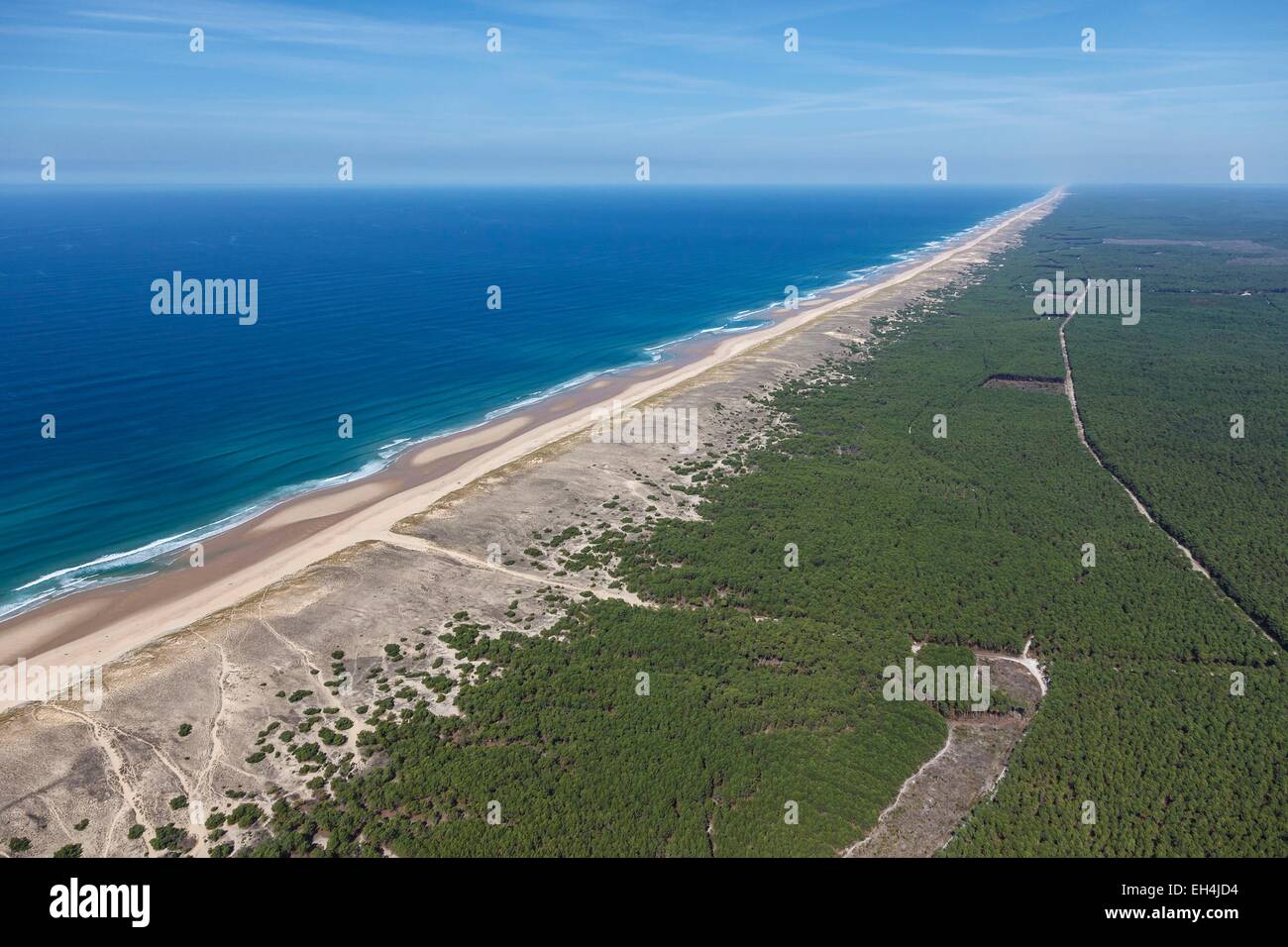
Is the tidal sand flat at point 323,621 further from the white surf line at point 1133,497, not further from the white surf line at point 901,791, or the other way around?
the white surf line at point 1133,497

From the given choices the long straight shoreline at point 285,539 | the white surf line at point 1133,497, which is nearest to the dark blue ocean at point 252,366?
the long straight shoreline at point 285,539

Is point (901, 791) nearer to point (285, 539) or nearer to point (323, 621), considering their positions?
point (323, 621)

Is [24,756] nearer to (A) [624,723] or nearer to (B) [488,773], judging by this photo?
(B) [488,773]

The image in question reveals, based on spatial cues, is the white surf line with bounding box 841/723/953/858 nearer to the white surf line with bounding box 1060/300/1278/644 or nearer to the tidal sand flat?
the tidal sand flat
